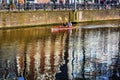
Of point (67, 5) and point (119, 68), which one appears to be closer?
point (119, 68)

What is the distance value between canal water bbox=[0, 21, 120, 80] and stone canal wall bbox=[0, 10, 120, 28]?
10.2 feet

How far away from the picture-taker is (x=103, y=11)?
9631 centimetres

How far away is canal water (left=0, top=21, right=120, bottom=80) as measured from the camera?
40000 mm

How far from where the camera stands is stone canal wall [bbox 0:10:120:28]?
74625 millimetres

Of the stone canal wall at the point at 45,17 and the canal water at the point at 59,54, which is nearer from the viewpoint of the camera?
the canal water at the point at 59,54

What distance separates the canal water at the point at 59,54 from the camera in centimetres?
4000

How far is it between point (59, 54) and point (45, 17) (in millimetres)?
31178

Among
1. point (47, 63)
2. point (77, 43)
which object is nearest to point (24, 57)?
point (47, 63)

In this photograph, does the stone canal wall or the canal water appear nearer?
the canal water

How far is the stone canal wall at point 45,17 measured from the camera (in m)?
74.6

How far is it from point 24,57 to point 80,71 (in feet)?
28.7

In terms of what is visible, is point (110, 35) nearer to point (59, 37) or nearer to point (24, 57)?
point (59, 37)

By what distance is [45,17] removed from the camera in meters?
81.1

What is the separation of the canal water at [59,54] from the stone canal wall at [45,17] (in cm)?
311
